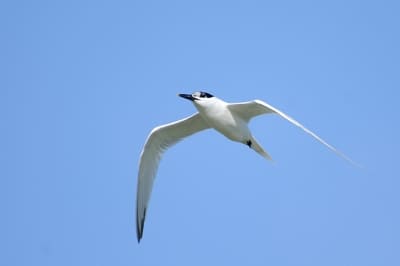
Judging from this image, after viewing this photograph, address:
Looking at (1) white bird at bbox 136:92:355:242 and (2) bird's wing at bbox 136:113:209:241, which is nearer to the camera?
(1) white bird at bbox 136:92:355:242

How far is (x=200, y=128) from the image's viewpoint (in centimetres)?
1566

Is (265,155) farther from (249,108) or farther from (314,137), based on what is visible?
(314,137)

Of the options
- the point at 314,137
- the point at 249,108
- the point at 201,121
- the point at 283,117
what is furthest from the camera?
the point at 201,121

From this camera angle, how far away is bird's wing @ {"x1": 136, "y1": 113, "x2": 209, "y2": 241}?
51.0ft

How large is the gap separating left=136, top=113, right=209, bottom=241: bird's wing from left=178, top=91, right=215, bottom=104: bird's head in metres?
1.27

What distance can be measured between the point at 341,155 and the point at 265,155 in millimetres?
5295

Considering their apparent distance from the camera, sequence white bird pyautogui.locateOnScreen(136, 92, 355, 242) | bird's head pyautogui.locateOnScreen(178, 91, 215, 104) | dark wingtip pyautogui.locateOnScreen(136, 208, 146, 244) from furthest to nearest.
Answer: dark wingtip pyautogui.locateOnScreen(136, 208, 146, 244) < bird's head pyautogui.locateOnScreen(178, 91, 215, 104) < white bird pyautogui.locateOnScreen(136, 92, 355, 242)

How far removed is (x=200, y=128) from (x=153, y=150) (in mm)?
1239

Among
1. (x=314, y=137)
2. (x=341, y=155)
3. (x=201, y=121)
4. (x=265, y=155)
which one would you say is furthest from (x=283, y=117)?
(x=201, y=121)

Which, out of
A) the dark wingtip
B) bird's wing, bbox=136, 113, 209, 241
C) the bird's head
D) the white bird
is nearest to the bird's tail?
the white bird

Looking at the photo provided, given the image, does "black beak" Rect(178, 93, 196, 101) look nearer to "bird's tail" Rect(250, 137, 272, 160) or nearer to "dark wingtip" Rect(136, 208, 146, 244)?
"bird's tail" Rect(250, 137, 272, 160)

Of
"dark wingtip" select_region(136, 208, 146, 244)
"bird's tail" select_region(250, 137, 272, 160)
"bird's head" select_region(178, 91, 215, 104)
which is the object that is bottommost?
"dark wingtip" select_region(136, 208, 146, 244)

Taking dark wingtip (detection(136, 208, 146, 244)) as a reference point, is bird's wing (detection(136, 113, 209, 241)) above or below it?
above

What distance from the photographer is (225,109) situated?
13.8m
